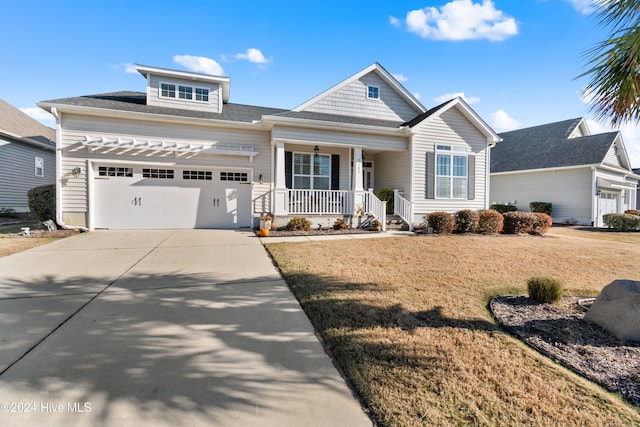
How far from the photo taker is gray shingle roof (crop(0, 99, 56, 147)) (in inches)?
596

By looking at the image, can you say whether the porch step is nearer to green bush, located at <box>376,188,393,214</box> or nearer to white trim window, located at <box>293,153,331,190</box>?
green bush, located at <box>376,188,393,214</box>

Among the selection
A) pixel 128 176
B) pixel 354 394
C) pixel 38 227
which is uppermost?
pixel 128 176

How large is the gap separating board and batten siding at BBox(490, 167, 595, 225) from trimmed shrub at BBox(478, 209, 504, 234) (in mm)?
11026

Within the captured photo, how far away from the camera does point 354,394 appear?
2223 millimetres

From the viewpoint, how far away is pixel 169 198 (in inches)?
431

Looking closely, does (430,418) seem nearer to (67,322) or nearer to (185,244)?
(67,322)

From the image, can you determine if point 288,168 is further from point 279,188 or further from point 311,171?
point 279,188

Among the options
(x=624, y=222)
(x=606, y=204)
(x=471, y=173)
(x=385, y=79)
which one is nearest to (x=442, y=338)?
(x=471, y=173)

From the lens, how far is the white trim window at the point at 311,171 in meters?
12.2

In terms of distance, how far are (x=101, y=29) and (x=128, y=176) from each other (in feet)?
16.1

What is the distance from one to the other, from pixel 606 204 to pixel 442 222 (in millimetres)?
15887

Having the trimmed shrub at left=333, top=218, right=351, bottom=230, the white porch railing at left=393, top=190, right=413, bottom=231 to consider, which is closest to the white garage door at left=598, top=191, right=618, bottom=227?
the white porch railing at left=393, top=190, right=413, bottom=231

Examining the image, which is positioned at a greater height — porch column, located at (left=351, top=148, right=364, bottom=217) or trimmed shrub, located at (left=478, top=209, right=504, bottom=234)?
porch column, located at (left=351, top=148, right=364, bottom=217)

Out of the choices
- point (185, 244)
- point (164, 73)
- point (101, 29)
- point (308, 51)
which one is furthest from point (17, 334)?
point (308, 51)
